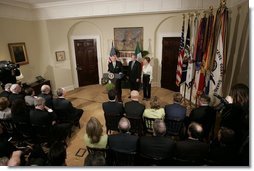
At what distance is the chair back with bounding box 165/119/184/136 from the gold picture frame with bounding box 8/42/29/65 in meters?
4.97

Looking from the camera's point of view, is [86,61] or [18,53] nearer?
[18,53]

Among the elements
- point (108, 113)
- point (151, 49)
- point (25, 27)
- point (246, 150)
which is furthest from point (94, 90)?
point (246, 150)

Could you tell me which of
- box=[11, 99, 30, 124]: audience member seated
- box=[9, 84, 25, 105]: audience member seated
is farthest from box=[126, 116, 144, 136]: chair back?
box=[9, 84, 25, 105]: audience member seated

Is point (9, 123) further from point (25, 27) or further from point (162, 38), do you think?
point (162, 38)

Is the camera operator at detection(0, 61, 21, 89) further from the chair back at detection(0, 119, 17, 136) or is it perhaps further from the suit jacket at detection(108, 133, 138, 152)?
the suit jacket at detection(108, 133, 138, 152)

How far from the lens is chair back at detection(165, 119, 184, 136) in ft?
9.43

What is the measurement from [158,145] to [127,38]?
503cm

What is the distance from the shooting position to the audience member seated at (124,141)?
2.21 metres

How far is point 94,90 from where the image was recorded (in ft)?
21.8

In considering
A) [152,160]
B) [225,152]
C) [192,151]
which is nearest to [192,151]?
[192,151]

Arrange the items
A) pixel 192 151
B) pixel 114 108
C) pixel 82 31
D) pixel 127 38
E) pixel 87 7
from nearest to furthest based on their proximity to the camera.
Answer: pixel 192 151 → pixel 114 108 → pixel 87 7 → pixel 127 38 → pixel 82 31

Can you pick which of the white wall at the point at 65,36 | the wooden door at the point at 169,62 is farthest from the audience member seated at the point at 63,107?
the wooden door at the point at 169,62

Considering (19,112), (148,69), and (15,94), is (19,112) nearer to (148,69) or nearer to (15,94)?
(15,94)

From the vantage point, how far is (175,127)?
293cm
